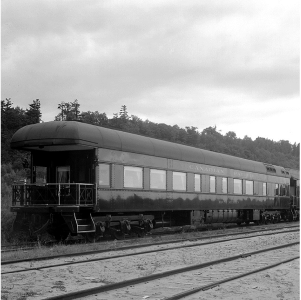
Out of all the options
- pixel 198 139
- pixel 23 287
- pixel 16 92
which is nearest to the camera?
pixel 23 287

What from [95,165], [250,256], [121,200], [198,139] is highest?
[198,139]

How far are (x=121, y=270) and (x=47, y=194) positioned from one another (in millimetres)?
6861

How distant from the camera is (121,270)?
33.5 ft

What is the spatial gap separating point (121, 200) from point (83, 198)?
5.24 ft

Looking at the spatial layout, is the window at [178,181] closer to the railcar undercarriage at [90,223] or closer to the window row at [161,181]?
the window row at [161,181]

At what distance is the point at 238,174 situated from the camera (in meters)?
25.7

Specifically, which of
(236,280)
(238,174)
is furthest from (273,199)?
(236,280)

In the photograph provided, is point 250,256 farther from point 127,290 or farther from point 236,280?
point 127,290

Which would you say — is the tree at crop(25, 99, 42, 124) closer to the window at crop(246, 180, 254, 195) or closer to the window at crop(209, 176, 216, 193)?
the window at crop(209, 176, 216, 193)

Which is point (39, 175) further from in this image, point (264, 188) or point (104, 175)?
point (264, 188)

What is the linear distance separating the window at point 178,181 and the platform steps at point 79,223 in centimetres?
485

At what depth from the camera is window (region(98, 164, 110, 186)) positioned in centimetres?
1602

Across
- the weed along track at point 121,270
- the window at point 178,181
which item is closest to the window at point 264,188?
the window at point 178,181

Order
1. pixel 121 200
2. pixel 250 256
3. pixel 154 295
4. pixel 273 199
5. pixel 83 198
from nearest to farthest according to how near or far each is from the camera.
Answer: pixel 154 295 < pixel 250 256 < pixel 83 198 < pixel 121 200 < pixel 273 199
